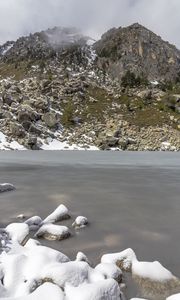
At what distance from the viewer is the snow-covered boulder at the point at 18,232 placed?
11845mm

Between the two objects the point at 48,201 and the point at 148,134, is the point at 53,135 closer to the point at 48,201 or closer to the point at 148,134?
the point at 148,134

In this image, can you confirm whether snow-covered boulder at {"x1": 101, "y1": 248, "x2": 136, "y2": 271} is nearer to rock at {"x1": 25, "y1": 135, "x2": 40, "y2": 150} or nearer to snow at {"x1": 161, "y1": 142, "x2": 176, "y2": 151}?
rock at {"x1": 25, "y1": 135, "x2": 40, "y2": 150}

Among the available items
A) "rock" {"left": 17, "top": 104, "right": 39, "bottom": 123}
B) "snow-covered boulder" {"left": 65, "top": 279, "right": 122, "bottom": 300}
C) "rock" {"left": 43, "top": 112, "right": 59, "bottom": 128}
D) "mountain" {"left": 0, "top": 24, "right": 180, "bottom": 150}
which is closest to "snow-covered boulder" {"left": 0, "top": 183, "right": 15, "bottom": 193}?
"snow-covered boulder" {"left": 65, "top": 279, "right": 122, "bottom": 300}

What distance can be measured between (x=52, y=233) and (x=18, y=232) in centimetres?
125

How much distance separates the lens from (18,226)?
41.5 ft

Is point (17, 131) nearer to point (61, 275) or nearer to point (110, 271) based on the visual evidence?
point (110, 271)

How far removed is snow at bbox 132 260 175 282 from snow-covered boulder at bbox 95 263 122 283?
1.72 ft

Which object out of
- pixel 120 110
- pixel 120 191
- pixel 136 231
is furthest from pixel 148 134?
pixel 136 231

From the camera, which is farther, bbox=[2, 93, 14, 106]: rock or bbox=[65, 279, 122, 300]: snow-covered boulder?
bbox=[2, 93, 14, 106]: rock

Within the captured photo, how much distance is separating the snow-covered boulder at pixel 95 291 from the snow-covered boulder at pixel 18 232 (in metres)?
4.51

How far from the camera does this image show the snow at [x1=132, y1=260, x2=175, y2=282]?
8.98 meters

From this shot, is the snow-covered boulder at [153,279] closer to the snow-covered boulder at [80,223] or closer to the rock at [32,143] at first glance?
the snow-covered boulder at [80,223]

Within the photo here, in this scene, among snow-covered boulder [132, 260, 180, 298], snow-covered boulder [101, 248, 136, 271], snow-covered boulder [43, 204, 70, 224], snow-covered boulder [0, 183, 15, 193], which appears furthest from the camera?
snow-covered boulder [0, 183, 15, 193]

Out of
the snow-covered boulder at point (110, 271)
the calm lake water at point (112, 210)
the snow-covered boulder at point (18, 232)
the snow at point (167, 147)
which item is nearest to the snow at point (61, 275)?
the snow-covered boulder at point (110, 271)
